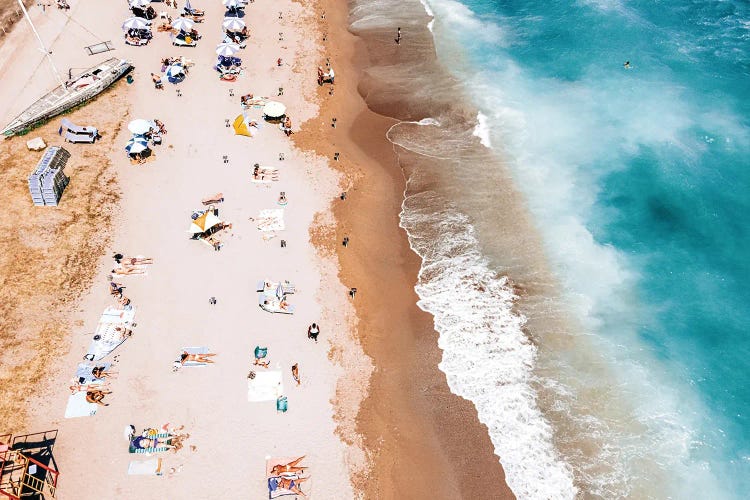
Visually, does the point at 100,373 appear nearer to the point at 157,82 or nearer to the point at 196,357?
the point at 196,357

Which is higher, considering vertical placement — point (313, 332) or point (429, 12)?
point (429, 12)

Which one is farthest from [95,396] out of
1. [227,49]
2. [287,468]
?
[227,49]

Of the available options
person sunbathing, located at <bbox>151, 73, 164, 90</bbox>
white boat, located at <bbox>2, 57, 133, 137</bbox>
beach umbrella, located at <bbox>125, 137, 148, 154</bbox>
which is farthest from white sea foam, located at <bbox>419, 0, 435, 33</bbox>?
beach umbrella, located at <bbox>125, 137, 148, 154</bbox>

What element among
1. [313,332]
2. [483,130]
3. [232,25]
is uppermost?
[232,25]

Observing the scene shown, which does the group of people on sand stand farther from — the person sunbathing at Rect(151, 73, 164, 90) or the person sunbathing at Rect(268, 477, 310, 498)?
the person sunbathing at Rect(268, 477, 310, 498)

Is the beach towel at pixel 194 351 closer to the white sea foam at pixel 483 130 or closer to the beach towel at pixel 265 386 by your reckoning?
the beach towel at pixel 265 386

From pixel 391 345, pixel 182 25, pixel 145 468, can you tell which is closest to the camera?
pixel 145 468

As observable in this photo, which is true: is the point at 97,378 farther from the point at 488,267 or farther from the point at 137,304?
the point at 488,267
